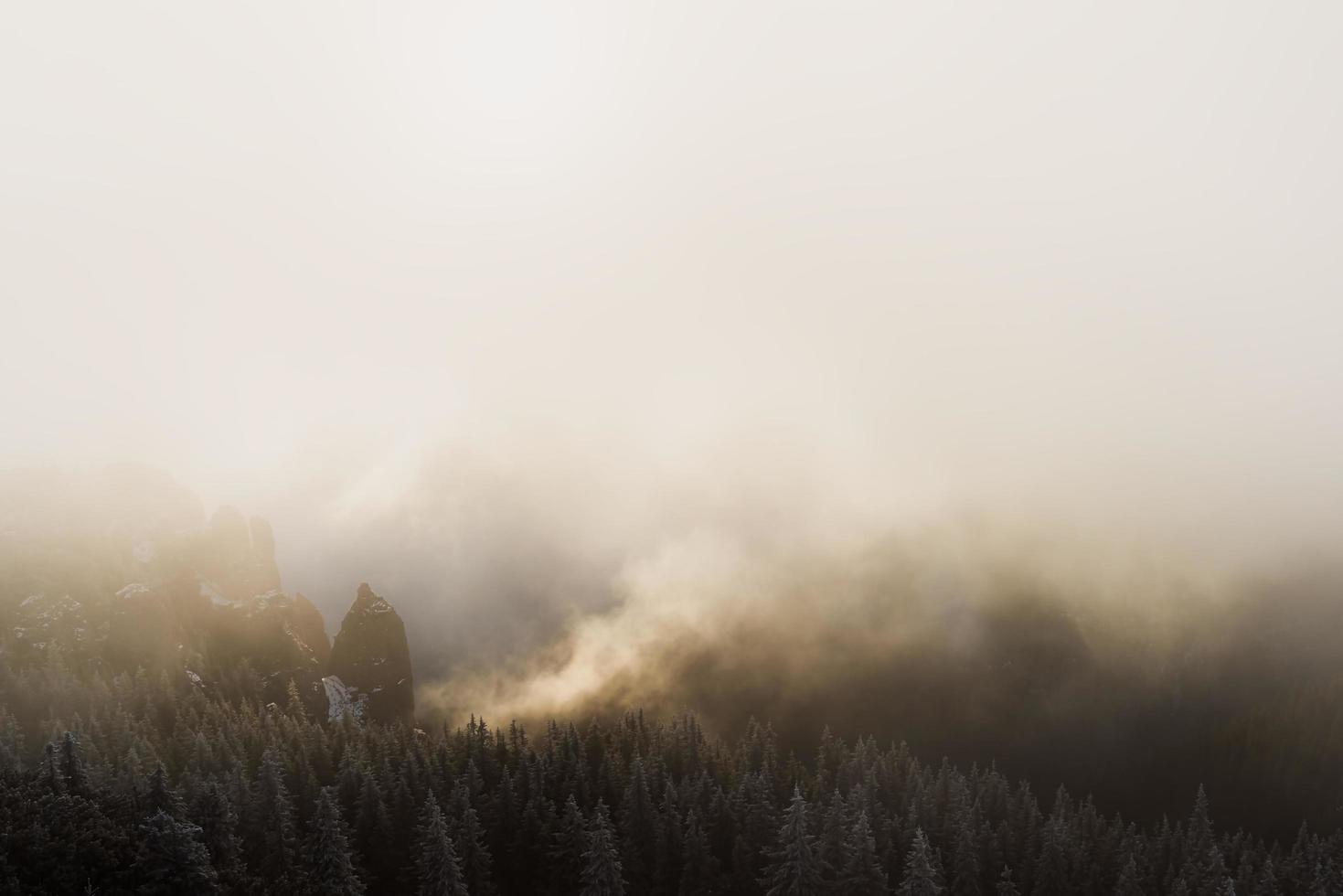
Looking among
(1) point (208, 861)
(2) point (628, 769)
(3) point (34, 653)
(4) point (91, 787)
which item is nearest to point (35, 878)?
(1) point (208, 861)

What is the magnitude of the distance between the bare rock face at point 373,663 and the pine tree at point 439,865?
380 ft

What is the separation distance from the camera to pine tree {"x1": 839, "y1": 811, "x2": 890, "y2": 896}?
77375 millimetres

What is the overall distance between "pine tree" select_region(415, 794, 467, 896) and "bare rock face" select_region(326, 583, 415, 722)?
11585cm

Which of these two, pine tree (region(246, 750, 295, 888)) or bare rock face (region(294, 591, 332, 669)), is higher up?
bare rock face (region(294, 591, 332, 669))

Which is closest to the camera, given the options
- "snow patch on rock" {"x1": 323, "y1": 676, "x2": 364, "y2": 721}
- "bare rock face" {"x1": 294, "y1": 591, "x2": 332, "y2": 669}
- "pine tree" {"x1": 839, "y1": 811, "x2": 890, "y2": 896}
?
"pine tree" {"x1": 839, "y1": 811, "x2": 890, "y2": 896}

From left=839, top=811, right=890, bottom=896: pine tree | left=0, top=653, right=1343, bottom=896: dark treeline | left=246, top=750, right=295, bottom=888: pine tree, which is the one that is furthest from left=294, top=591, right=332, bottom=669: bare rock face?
left=839, top=811, right=890, bottom=896: pine tree

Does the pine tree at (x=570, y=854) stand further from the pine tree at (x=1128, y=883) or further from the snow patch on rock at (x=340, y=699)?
the snow patch on rock at (x=340, y=699)

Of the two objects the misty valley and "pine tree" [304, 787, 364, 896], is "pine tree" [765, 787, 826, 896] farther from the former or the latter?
"pine tree" [304, 787, 364, 896]

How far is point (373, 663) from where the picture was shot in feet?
589

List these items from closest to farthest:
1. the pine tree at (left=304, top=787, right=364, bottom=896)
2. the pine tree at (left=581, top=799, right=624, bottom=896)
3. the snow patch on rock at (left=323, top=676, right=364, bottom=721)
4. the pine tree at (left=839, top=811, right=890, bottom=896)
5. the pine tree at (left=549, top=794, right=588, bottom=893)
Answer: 1. the pine tree at (left=304, top=787, right=364, bottom=896)
2. the pine tree at (left=581, top=799, right=624, bottom=896)
3. the pine tree at (left=839, top=811, right=890, bottom=896)
4. the pine tree at (left=549, top=794, right=588, bottom=893)
5. the snow patch on rock at (left=323, top=676, right=364, bottom=721)

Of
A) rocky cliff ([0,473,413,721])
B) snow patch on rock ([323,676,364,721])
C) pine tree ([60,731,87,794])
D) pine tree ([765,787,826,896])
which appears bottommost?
pine tree ([765,787,826,896])

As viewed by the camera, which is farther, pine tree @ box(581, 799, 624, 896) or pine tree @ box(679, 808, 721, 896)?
pine tree @ box(679, 808, 721, 896)

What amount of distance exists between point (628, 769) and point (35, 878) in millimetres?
72875

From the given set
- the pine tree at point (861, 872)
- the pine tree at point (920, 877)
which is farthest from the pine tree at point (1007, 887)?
the pine tree at point (920, 877)
